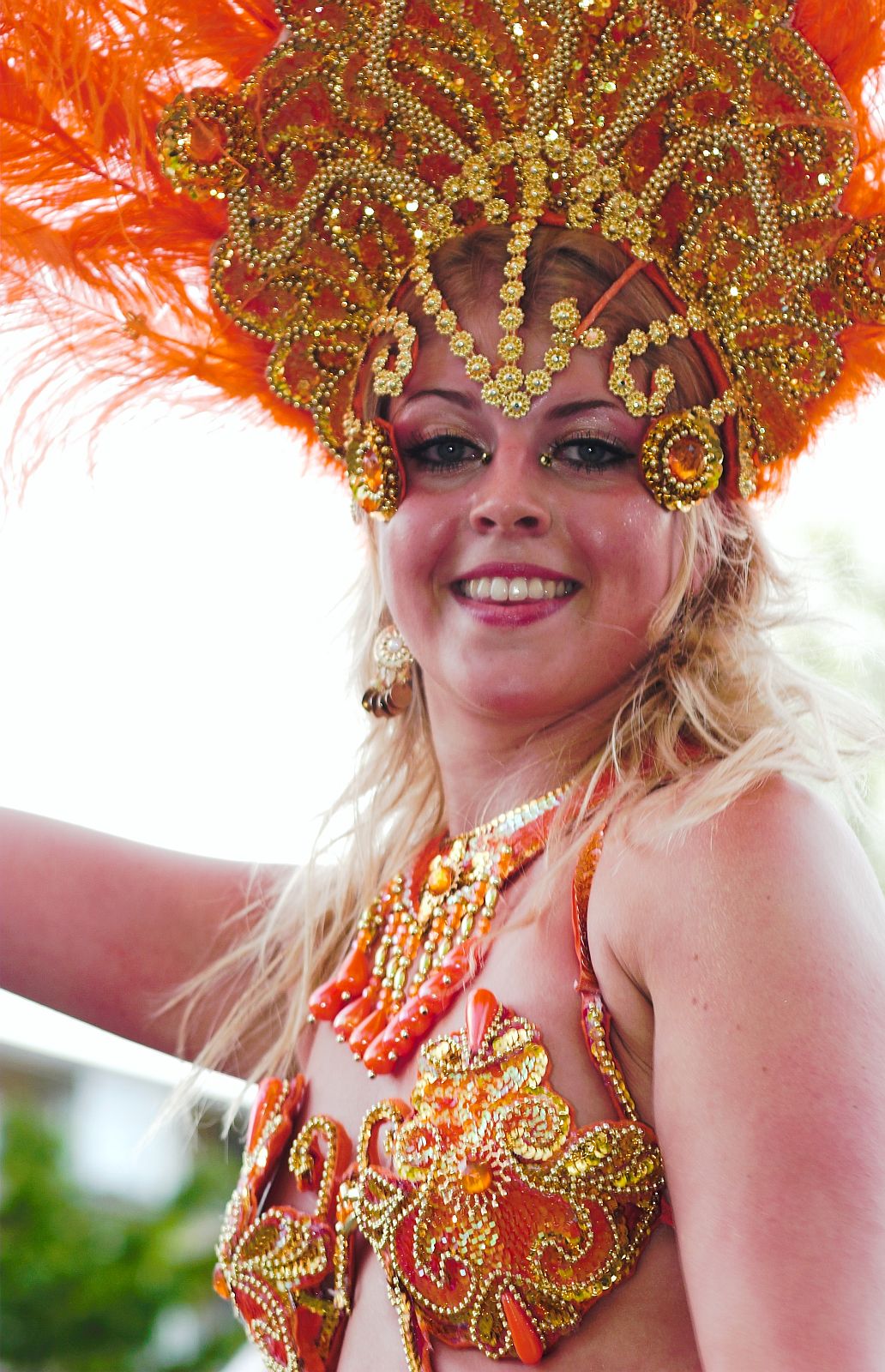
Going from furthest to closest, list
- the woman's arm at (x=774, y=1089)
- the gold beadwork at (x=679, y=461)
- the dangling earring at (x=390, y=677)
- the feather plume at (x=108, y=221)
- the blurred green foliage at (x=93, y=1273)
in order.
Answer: the blurred green foliage at (x=93, y=1273), the dangling earring at (x=390, y=677), the feather plume at (x=108, y=221), the gold beadwork at (x=679, y=461), the woman's arm at (x=774, y=1089)

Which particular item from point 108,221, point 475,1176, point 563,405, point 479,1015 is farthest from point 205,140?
point 475,1176

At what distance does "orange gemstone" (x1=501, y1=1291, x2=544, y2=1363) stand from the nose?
92 centimetres

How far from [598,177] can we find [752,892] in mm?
1100

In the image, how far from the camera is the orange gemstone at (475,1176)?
162 centimetres

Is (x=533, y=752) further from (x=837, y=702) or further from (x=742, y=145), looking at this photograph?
(x=742, y=145)

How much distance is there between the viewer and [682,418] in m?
1.99

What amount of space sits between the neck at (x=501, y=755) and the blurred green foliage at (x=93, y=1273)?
381cm

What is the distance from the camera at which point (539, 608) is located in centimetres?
195

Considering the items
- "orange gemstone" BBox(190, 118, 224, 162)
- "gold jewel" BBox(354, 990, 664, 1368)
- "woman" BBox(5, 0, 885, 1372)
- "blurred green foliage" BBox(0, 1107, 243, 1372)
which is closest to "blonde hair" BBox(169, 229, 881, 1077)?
"woman" BBox(5, 0, 885, 1372)

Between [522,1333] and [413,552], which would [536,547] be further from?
[522,1333]

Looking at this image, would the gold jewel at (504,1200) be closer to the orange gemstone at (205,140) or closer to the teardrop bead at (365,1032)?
the teardrop bead at (365,1032)

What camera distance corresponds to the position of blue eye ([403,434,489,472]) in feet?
6.73

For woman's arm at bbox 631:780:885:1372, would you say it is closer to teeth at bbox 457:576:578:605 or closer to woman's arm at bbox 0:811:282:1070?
teeth at bbox 457:576:578:605

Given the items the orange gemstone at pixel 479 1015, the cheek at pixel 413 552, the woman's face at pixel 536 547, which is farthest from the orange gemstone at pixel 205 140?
the orange gemstone at pixel 479 1015
